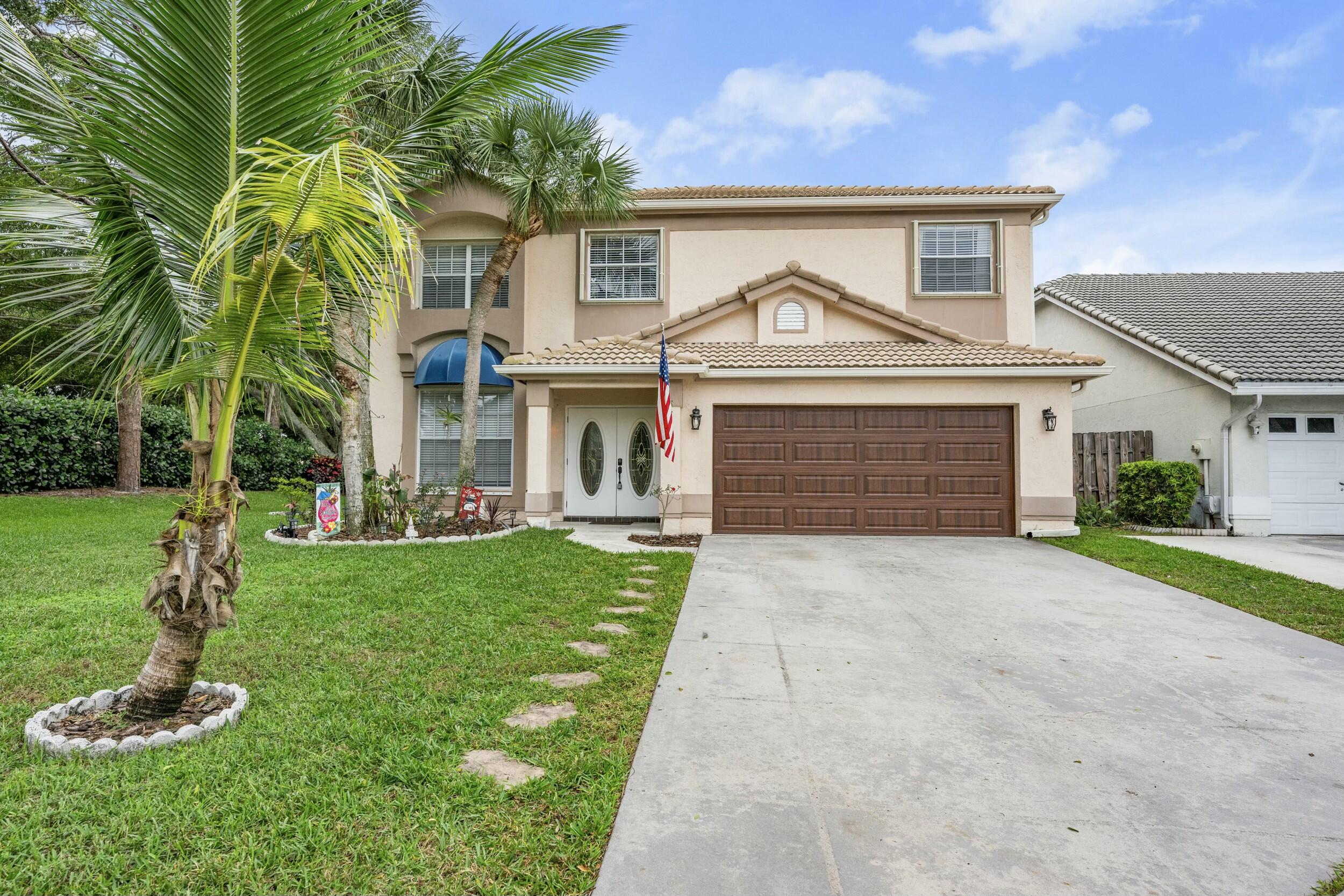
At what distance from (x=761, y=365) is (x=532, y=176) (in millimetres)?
5304

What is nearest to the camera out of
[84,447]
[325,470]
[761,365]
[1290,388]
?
[1290,388]

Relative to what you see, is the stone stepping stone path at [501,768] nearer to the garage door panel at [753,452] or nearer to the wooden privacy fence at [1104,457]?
the garage door panel at [753,452]

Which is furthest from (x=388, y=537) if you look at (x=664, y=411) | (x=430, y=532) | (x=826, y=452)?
(x=826, y=452)

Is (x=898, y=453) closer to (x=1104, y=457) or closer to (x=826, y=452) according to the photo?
(x=826, y=452)

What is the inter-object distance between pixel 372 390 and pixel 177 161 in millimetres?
11134

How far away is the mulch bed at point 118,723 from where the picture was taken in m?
3.31

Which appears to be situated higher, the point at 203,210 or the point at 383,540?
the point at 203,210

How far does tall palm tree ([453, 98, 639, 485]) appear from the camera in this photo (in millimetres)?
11125

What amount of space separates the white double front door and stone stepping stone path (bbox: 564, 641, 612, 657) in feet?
27.3

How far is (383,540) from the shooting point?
10172 millimetres

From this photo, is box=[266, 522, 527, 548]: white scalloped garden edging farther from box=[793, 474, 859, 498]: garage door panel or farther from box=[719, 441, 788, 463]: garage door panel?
box=[793, 474, 859, 498]: garage door panel

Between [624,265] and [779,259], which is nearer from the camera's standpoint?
[779,259]

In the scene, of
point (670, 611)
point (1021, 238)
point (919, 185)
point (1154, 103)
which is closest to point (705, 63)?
point (919, 185)

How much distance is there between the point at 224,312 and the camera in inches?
123
